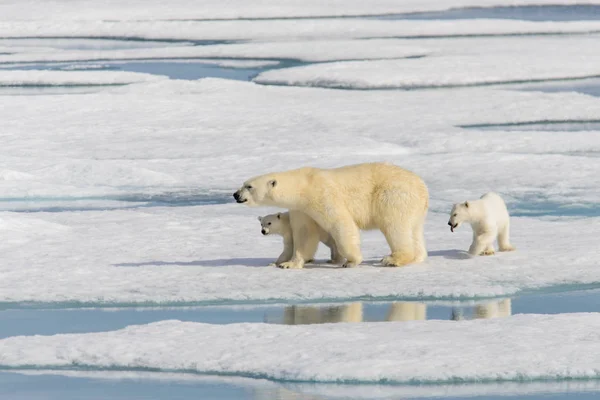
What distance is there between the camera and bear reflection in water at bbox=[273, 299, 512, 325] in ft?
19.9

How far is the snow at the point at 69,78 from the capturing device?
1900 cm

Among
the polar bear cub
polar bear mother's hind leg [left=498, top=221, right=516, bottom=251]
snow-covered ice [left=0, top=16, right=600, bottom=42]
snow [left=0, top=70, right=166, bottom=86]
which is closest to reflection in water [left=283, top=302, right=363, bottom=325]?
the polar bear cub

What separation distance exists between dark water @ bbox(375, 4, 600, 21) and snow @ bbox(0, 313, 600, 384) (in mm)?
25119

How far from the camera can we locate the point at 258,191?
6996 mm

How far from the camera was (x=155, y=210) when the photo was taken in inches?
374

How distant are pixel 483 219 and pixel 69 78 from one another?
12.9m

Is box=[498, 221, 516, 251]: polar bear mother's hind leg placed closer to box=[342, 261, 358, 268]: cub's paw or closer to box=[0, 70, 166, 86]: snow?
box=[342, 261, 358, 268]: cub's paw

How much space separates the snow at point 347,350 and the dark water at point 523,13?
25119 mm

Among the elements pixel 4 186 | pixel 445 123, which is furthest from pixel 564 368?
pixel 445 123

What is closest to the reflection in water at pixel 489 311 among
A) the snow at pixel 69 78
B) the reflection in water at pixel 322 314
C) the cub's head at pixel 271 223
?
the reflection in water at pixel 322 314

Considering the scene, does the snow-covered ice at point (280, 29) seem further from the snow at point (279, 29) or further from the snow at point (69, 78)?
the snow at point (69, 78)

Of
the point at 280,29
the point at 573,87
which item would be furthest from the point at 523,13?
the point at 573,87

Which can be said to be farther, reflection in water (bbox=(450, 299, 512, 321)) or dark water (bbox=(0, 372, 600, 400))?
reflection in water (bbox=(450, 299, 512, 321))

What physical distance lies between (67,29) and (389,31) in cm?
774
